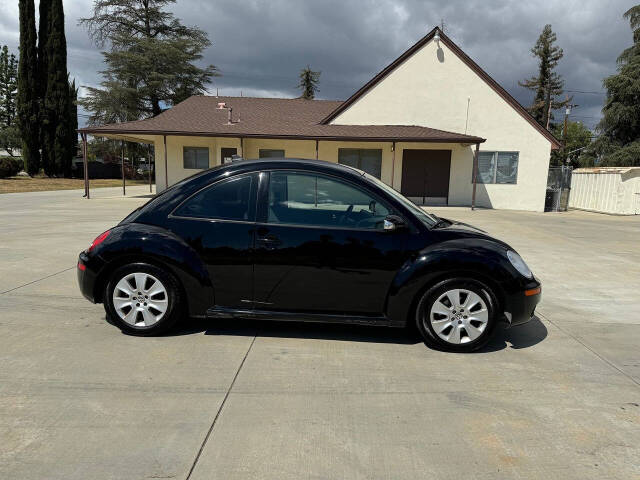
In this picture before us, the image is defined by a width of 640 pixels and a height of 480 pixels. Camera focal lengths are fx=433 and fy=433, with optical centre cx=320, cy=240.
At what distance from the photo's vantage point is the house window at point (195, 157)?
22.4 m

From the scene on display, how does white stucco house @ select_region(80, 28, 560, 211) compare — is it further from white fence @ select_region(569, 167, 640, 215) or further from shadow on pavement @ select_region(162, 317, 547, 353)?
shadow on pavement @ select_region(162, 317, 547, 353)

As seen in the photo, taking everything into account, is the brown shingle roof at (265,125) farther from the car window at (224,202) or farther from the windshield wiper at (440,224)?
the car window at (224,202)

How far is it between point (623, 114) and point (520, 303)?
117 ft

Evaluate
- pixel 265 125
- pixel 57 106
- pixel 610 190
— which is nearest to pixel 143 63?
pixel 57 106

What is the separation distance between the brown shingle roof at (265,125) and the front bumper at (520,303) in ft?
51.1

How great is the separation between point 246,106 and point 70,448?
80.7 feet

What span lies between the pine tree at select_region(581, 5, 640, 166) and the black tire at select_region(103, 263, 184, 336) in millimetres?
35304

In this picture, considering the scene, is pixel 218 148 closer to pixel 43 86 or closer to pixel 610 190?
pixel 610 190

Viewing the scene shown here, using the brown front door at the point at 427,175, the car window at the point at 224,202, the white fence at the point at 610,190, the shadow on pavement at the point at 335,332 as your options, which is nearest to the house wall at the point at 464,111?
the brown front door at the point at 427,175

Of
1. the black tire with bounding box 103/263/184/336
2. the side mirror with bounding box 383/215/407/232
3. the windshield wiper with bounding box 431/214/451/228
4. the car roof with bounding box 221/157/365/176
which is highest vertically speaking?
the car roof with bounding box 221/157/365/176

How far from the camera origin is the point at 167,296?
13.3 feet

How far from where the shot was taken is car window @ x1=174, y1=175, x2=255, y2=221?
160 inches

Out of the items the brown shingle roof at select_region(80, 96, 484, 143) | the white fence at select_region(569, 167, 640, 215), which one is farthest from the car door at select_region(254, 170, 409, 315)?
the white fence at select_region(569, 167, 640, 215)

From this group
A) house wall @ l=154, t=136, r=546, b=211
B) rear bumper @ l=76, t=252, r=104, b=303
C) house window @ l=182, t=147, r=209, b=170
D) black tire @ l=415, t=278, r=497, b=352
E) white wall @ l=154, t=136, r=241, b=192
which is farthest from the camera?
house window @ l=182, t=147, r=209, b=170
